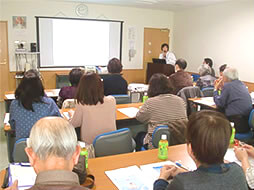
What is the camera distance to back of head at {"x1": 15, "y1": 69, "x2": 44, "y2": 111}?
2328mm

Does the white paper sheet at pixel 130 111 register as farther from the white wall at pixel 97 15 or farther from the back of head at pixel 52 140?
the white wall at pixel 97 15

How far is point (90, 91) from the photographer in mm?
2441

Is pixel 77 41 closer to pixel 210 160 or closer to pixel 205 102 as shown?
pixel 205 102

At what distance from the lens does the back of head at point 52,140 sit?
99 centimetres

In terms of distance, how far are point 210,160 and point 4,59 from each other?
6.78m

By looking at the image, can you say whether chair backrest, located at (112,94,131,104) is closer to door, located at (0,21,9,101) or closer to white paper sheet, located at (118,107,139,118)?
white paper sheet, located at (118,107,139,118)

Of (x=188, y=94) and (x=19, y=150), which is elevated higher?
(x=188, y=94)

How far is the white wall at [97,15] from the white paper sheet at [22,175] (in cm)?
589

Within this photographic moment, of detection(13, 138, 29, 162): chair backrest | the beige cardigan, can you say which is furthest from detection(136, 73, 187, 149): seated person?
detection(13, 138, 29, 162): chair backrest

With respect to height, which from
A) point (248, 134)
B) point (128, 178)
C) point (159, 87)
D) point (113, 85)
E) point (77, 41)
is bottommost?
point (248, 134)

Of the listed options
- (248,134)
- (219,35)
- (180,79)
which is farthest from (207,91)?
(219,35)

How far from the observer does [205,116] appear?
1.23 meters

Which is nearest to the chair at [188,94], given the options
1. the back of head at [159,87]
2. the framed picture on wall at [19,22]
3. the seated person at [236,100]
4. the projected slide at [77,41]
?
the seated person at [236,100]

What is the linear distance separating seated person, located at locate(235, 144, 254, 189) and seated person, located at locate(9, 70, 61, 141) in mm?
1652
